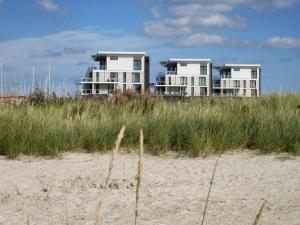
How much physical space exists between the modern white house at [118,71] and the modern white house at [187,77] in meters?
4.09

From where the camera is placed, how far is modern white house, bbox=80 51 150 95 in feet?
248

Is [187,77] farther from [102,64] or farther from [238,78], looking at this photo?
[102,64]

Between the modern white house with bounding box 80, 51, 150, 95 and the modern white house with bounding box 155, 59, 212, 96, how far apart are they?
4088 millimetres

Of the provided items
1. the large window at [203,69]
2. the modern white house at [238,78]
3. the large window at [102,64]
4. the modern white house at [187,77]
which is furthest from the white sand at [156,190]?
the modern white house at [238,78]

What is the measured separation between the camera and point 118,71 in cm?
7738

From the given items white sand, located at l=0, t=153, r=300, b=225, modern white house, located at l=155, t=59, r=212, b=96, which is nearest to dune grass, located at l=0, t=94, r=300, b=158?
white sand, located at l=0, t=153, r=300, b=225

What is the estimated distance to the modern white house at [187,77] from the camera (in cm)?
8194

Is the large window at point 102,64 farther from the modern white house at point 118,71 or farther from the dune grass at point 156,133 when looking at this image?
the dune grass at point 156,133

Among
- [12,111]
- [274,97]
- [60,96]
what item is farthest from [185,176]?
[274,97]

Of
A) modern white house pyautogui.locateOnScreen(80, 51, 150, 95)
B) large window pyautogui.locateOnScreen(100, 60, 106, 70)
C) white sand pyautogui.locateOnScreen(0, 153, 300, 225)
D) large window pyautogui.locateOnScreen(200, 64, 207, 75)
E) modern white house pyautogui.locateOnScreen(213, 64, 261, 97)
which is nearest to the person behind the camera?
white sand pyautogui.locateOnScreen(0, 153, 300, 225)

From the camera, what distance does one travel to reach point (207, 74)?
8388cm

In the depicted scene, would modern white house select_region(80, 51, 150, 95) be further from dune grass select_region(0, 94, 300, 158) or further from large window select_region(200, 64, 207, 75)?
dune grass select_region(0, 94, 300, 158)

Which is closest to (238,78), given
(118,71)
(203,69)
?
(203,69)

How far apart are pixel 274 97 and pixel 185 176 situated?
10.5 meters
